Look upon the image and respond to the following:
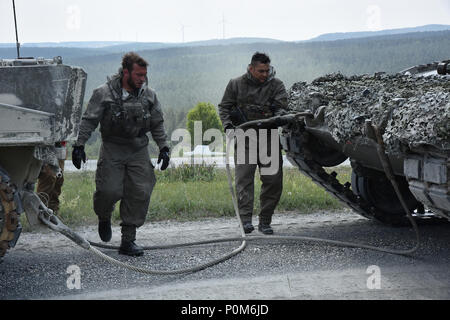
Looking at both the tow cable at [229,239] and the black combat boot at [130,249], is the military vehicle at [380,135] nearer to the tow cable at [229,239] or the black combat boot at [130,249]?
the tow cable at [229,239]

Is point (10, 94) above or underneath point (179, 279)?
above

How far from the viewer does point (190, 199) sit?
832 cm

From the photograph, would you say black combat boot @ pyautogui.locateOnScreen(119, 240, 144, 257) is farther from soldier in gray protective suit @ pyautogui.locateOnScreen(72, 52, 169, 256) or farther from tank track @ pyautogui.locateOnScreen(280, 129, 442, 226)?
tank track @ pyautogui.locateOnScreen(280, 129, 442, 226)

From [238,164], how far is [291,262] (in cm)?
149

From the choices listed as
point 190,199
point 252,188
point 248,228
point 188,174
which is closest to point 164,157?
point 252,188

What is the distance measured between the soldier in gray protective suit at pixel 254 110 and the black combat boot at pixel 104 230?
4.36ft

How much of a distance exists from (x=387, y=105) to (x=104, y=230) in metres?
2.70

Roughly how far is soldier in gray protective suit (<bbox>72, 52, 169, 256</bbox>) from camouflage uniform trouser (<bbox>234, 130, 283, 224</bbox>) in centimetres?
101

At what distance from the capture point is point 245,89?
6.48 m

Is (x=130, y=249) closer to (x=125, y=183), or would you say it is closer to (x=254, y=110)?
(x=125, y=183)

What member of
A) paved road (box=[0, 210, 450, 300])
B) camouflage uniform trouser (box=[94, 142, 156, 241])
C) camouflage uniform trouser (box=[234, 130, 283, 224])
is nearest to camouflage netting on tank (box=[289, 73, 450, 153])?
camouflage uniform trouser (box=[234, 130, 283, 224])

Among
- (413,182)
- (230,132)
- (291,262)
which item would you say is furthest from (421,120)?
(230,132)

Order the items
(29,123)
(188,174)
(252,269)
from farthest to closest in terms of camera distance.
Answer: (188,174) → (252,269) → (29,123)

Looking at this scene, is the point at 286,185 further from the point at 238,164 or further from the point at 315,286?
the point at 315,286
